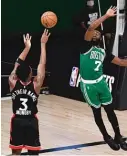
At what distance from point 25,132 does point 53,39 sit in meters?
6.96

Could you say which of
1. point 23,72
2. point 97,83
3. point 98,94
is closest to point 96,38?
point 97,83

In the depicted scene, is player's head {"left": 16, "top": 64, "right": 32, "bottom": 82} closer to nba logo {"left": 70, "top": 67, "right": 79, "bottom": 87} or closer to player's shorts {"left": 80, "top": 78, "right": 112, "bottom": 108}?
player's shorts {"left": 80, "top": 78, "right": 112, "bottom": 108}

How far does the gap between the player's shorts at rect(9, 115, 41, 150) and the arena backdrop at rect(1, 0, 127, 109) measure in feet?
19.2

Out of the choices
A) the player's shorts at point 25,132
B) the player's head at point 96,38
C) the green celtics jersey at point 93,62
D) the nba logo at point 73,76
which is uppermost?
the player's head at point 96,38

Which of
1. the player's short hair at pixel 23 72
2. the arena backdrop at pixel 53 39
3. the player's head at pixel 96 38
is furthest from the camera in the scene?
the arena backdrop at pixel 53 39

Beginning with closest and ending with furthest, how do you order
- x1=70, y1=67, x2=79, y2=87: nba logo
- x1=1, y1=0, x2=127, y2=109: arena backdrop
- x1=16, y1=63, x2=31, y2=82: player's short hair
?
1. x1=16, y1=63, x2=31, y2=82: player's short hair
2. x1=70, y1=67, x2=79, y2=87: nba logo
3. x1=1, y1=0, x2=127, y2=109: arena backdrop

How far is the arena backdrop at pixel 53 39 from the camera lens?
12.6 m

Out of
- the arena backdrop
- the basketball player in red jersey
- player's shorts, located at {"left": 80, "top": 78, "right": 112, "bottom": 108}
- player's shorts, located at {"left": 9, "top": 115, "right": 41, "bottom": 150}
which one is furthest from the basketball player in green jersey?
the arena backdrop

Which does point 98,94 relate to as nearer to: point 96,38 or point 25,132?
point 96,38

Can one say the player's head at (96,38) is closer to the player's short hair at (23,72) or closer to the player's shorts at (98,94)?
the player's shorts at (98,94)

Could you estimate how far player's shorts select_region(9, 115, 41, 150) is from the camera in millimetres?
6672

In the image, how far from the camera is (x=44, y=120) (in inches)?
421

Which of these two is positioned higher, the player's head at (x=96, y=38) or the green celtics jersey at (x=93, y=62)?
the player's head at (x=96, y=38)

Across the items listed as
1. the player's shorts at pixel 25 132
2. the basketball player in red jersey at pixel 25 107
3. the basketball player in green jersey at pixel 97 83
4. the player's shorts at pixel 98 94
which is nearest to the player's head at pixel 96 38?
the basketball player in green jersey at pixel 97 83
